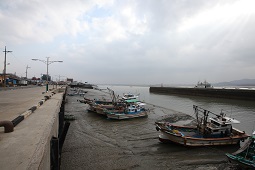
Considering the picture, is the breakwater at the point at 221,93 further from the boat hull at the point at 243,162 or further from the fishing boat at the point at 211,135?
the boat hull at the point at 243,162

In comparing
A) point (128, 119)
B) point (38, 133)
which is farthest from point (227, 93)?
point (38, 133)

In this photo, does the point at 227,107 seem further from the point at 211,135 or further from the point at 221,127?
the point at 211,135

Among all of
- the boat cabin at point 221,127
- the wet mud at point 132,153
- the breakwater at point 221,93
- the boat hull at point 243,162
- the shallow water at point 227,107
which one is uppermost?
the breakwater at point 221,93

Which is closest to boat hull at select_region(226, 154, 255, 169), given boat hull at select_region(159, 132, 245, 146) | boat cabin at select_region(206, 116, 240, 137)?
boat hull at select_region(159, 132, 245, 146)

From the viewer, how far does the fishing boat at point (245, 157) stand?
1013cm

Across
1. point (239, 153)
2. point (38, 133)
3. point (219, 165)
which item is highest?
point (38, 133)

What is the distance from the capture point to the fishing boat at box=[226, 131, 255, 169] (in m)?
10.1

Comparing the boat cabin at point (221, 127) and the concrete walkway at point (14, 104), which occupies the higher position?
the concrete walkway at point (14, 104)

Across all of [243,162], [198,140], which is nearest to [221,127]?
[198,140]

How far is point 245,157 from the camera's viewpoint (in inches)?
441

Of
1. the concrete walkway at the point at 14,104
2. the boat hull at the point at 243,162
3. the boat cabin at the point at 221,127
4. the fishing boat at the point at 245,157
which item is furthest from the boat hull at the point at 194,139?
the concrete walkway at the point at 14,104

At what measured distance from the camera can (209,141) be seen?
15.0m

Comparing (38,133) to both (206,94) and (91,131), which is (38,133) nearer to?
(91,131)

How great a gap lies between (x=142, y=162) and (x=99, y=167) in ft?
10.4
